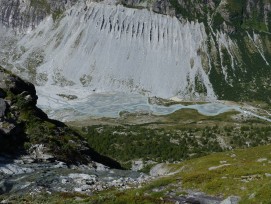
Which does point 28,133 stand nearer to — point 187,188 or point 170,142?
point 187,188

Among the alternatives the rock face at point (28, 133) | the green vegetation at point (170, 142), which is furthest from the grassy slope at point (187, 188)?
the green vegetation at point (170, 142)

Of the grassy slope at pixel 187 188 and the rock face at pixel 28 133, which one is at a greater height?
the grassy slope at pixel 187 188

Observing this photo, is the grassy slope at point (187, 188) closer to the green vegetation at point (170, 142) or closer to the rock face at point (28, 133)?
the rock face at point (28, 133)

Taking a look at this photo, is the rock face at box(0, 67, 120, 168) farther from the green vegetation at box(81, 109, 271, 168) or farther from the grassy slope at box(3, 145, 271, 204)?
the green vegetation at box(81, 109, 271, 168)

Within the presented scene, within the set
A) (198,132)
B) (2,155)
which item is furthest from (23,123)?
(198,132)

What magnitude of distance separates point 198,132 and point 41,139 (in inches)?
5555

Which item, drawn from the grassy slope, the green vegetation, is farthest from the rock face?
the green vegetation

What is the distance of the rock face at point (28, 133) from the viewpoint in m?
55.8

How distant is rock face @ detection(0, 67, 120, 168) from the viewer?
5584 centimetres

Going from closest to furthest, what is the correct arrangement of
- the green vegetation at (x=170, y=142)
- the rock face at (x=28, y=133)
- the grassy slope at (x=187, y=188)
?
the grassy slope at (x=187, y=188)
the rock face at (x=28, y=133)
the green vegetation at (x=170, y=142)

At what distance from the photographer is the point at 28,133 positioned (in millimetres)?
58812

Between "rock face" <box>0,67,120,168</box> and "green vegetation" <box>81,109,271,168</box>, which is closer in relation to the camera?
"rock face" <box>0,67,120,168</box>

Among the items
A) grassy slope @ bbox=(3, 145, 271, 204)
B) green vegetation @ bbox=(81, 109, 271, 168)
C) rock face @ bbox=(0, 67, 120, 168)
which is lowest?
green vegetation @ bbox=(81, 109, 271, 168)

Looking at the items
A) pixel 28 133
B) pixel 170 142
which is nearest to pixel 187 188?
pixel 28 133
